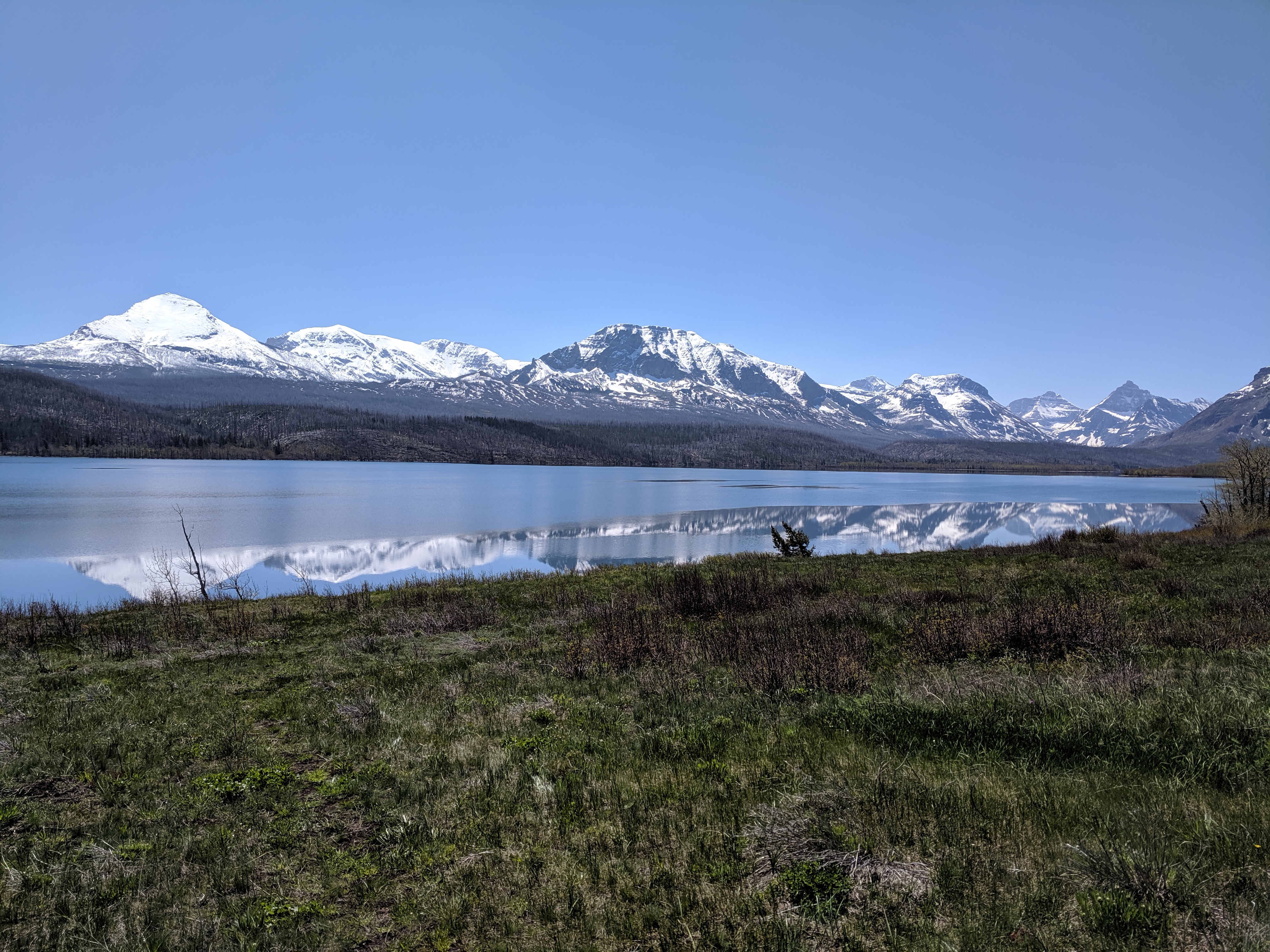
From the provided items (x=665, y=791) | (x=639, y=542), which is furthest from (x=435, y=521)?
(x=665, y=791)

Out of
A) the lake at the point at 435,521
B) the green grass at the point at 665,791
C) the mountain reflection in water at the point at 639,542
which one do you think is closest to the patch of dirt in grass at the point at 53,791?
the green grass at the point at 665,791

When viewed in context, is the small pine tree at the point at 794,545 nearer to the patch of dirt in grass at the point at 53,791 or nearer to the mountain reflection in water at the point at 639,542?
the mountain reflection in water at the point at 639,542

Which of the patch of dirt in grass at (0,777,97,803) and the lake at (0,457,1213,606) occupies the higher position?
the patch of dirt in grass at (0,777,97,803)

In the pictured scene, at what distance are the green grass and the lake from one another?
74.2 ft

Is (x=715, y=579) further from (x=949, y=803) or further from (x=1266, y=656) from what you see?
(x=949, y=803)

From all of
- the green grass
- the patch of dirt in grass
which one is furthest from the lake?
the patch of dirt in grass

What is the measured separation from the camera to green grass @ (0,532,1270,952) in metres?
4.98

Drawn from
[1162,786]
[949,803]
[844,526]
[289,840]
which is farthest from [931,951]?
[844,526]

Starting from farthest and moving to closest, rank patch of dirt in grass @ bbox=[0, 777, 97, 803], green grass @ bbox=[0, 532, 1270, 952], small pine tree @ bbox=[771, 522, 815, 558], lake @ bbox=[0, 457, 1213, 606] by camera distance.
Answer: lake @ bbox=[0, 457, 1213, 606] → small pine tree @ bbox=[771, 522, 815, 558] → patch of dirt in grass @ bbox=[0, 777, 97, 803] → green grass @ bbox=[0, 532, 1270, 952]

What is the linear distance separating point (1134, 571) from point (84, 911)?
1102 inches

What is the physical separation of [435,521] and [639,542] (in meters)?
21.2

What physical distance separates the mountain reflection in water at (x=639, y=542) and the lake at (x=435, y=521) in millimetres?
250

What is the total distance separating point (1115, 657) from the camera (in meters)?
11.1

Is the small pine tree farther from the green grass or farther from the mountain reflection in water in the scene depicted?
the green grass
